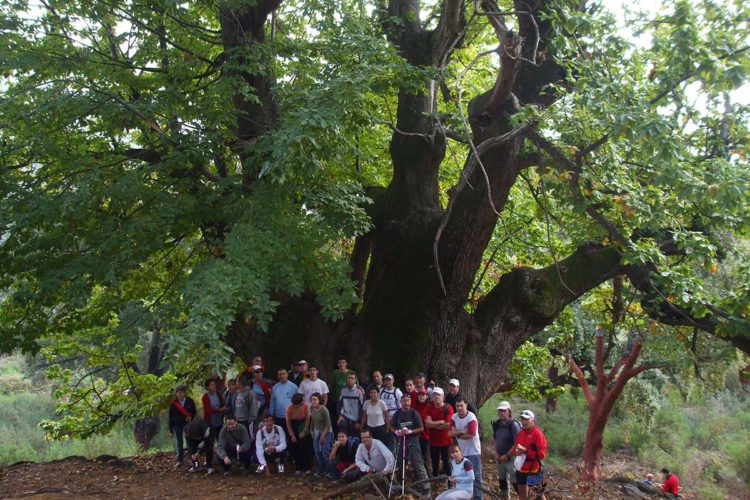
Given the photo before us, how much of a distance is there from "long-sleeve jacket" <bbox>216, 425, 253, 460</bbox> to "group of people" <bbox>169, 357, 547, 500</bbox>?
0.05 feet

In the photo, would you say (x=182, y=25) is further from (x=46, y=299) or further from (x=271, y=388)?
(x=271, y=388)

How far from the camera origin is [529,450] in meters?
7.10

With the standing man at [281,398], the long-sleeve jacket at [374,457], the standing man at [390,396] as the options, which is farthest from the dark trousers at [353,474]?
the standing man at [281,398]

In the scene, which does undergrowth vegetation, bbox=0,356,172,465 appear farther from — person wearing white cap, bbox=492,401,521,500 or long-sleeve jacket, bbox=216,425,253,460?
person wearing white cap, bbox=492,401,521,500

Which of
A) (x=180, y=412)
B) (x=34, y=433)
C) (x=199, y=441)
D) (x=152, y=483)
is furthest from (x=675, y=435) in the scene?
(x=34, y=433)

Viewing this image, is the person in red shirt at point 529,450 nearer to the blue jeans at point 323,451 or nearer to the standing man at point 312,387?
the blue jeans at point 323,451

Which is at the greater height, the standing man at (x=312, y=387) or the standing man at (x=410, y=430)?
the standing man at (x=312, y=387)

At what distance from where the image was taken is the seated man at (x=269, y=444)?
8.70 m

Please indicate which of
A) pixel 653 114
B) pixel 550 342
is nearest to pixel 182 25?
pixel 653 114

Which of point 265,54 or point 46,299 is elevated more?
point 265,54

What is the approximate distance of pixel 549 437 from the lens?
23.4 meters

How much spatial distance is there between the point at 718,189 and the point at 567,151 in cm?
189

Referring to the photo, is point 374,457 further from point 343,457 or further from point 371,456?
point 343,457

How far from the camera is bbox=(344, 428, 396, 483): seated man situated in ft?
25.7
